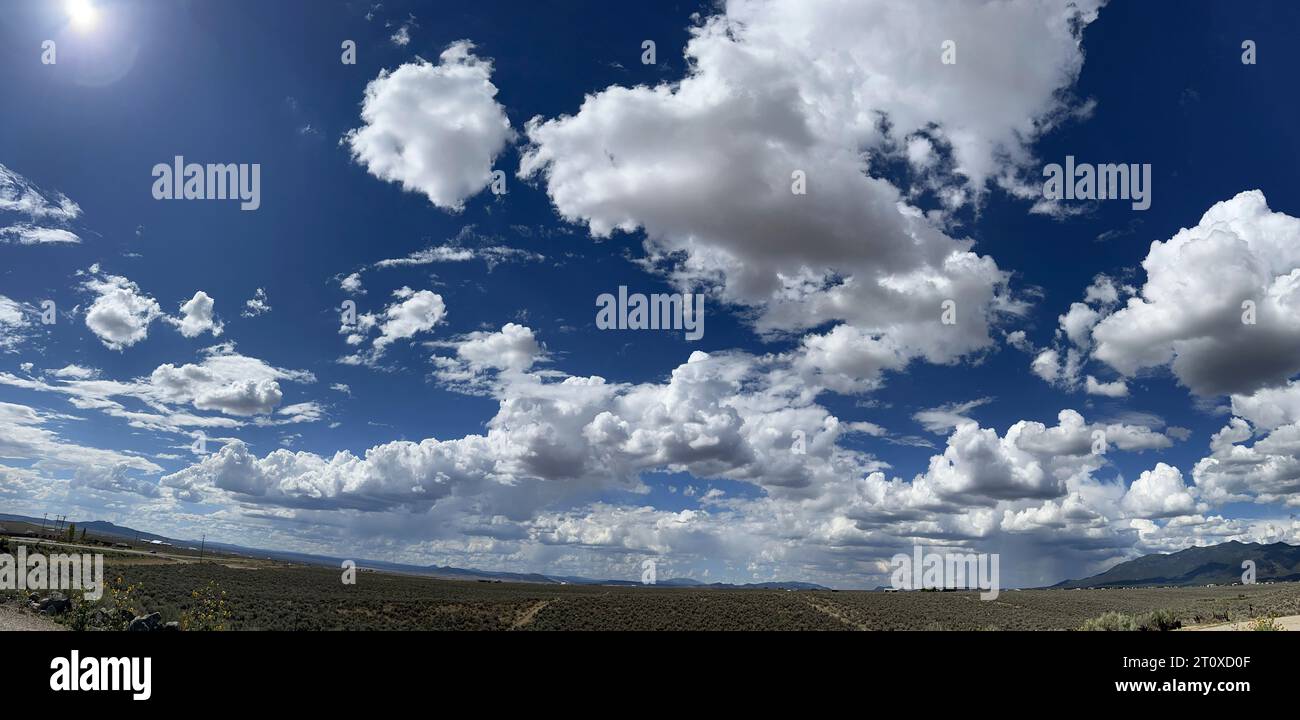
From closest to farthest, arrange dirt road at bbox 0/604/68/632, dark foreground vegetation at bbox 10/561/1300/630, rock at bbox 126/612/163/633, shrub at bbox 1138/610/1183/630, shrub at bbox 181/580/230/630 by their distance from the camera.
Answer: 1. dirt road at bbox 0/604/68/632
2. shrub at bbox 1138/610/1183/630
3. rock at bbox 126/612/163/633
4. shrub at bbox 181/580/230/630
5. dark foreground vegetation at bbox 10/561/1300/630

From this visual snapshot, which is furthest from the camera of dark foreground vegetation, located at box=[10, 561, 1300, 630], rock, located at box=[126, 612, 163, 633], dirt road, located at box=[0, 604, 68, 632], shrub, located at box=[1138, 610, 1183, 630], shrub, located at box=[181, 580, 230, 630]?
dark foreground vegetation, located at box=[10, 561, 1300, 630]

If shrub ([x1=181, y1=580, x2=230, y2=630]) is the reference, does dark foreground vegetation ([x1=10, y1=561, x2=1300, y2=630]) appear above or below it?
below

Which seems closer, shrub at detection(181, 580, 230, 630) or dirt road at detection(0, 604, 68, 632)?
dirt road at detection(0, 604, 68, 632)

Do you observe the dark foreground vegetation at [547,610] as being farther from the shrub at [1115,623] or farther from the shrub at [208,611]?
the shrub at [1115,623]

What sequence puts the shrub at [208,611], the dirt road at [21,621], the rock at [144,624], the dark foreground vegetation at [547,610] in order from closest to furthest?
the dirt road at [21,621] < the rock at [144,624] < the shrub at [208,611] < the dark foreground vegetation at [547,610]

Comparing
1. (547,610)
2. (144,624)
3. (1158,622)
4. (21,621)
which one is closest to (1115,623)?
(1158,622)

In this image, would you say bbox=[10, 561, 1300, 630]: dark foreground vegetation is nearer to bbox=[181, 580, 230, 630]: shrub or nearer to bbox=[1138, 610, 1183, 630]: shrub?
bbox=[181, 580, 230, 630]: shrub

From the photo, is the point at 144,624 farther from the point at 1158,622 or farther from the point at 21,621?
the point at 1158,622

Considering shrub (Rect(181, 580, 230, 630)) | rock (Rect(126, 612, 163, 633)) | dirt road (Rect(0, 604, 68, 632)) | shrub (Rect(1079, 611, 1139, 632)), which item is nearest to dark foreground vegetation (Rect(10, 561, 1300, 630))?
shrub (Rect(181, 580, 230, 630))

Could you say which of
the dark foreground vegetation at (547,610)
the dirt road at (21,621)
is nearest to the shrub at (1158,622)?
the dark foreground vegetation at (547,610)
